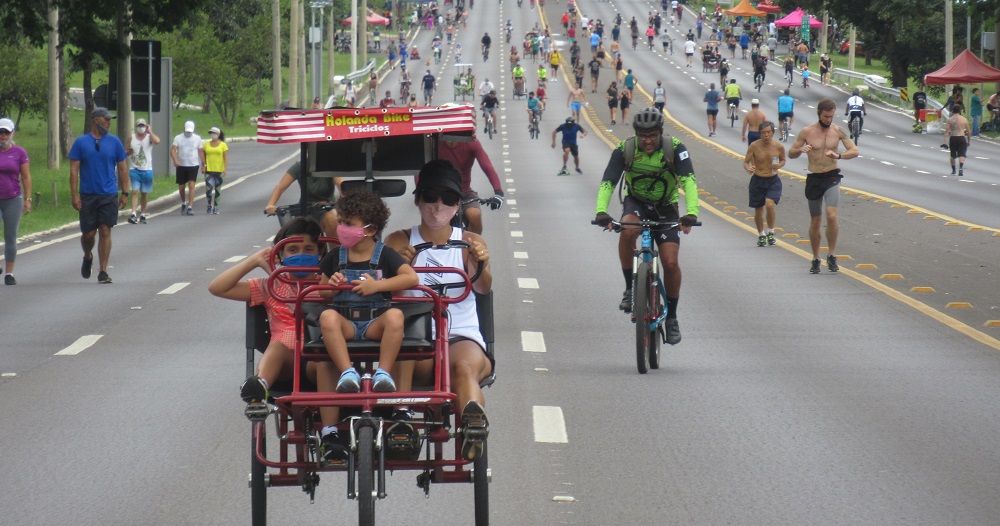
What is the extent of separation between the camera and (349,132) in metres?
7.71

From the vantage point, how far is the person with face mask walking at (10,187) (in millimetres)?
17500

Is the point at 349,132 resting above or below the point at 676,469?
above

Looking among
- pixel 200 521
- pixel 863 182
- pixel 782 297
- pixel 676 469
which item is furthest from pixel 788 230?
pixel 200 521

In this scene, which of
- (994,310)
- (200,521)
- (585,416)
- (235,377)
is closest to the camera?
(200,521)

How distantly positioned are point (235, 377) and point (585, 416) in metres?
2.74

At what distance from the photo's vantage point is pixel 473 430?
5922 mm

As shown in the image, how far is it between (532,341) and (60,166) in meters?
33.5

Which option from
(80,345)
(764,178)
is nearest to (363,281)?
(80,345)

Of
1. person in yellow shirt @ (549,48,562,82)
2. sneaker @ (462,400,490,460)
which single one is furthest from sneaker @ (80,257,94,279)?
person in yellow shirt @ (549,48,562,82)

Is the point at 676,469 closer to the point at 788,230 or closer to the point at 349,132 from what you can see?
the point at 349,132

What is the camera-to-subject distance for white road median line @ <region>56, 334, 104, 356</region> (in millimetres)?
12086

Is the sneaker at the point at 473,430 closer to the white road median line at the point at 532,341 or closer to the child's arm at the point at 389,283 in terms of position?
the child's arm at the point at 389,283

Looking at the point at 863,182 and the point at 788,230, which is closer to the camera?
the point at 788,230

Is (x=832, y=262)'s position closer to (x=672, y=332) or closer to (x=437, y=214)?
(x=672, y=332)
